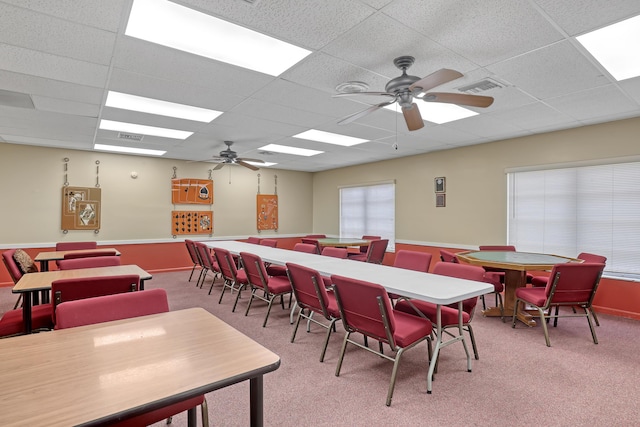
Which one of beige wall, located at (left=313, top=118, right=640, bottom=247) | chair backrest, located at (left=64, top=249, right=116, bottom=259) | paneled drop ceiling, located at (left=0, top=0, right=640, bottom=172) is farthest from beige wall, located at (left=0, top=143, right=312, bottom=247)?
beige wall, located at (left=313, top=118, right=640, bottom=247)

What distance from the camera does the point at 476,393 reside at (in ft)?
7.77

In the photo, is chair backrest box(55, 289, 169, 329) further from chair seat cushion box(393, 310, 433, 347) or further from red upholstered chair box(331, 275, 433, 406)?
chair seat cushion box(393, 310, 433, 347)

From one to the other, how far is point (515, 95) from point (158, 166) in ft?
22.8

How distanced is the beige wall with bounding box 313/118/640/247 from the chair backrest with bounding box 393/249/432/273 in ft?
7.20

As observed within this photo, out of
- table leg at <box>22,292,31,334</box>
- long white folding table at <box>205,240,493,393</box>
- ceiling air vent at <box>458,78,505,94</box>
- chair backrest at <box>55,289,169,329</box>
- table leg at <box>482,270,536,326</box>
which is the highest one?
ceiling air vent at <box>458,78,505,94</box>

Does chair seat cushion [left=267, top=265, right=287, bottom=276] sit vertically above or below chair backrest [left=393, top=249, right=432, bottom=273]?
below

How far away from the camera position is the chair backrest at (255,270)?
371 cm

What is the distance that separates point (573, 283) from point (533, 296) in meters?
0.39

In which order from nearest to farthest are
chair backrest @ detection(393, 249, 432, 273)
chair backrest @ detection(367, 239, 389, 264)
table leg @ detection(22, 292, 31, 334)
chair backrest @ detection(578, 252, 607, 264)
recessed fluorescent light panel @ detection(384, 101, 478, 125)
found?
table leg @ detection(22, 292, 31, 334) → chair backrest @ detection(393, 249, 432, 273) → chair backrest @ detection(578, 252, 607, 264) → recessed fluorescent light panel @ detection(384, 101, 478, 125) → chair backrest @ detection(367, 239, 389, 264)

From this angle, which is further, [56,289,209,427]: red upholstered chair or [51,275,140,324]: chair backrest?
[51,275,140,324]: chair backrest

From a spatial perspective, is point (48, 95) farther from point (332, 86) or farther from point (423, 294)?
point (423, 294)

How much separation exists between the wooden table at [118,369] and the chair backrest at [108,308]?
109 mm

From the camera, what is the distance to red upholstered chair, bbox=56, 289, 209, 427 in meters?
1.51

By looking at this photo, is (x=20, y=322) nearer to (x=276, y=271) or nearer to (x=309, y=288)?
(x=309, y=288)
